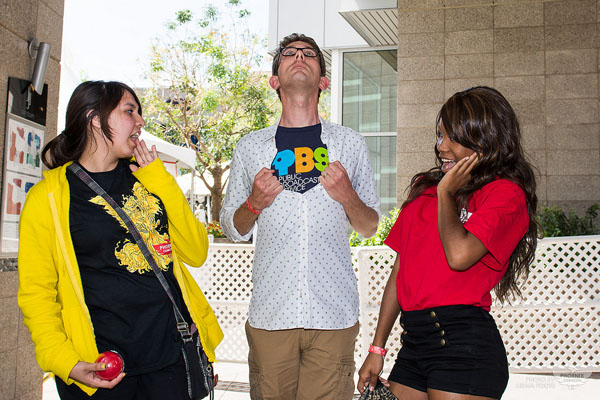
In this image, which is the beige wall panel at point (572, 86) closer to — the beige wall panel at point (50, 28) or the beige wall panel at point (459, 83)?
the beige wall panel at point (459, 83)

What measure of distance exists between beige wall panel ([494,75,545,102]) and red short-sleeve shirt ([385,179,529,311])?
23.3 feet

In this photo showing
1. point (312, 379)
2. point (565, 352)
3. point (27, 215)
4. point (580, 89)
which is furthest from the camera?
point (580, 89)

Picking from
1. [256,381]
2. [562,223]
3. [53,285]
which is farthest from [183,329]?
[562,223]

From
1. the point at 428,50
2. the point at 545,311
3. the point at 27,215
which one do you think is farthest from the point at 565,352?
the point at 27,215

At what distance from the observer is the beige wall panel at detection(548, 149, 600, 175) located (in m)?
8.53

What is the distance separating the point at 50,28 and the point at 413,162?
6026 mm

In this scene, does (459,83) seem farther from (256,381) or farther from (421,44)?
(256,381)

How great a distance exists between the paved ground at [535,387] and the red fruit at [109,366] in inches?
148

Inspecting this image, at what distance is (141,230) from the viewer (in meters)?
2.34

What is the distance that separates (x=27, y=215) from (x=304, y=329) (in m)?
1.32

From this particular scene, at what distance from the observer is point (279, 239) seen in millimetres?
2918

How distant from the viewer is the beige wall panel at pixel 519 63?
879 centimetres

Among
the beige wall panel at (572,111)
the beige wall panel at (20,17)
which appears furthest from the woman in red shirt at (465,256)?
the beige wall panel at (572,111)

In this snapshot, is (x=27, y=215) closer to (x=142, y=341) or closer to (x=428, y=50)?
(x=142, y=341)
